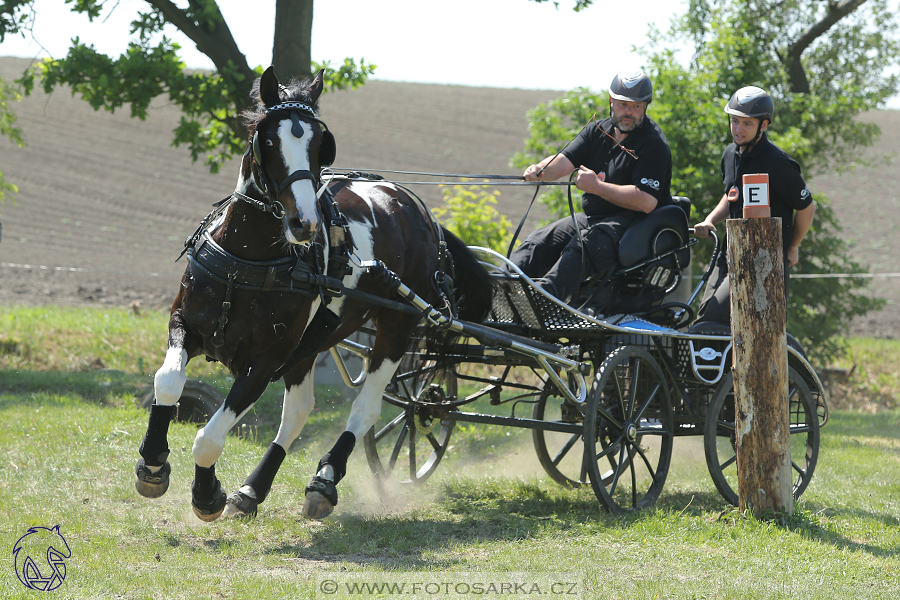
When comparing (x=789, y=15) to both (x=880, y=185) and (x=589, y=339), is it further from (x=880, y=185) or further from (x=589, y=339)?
(x=880, y=185)

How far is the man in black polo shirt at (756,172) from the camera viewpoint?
534 centimetres

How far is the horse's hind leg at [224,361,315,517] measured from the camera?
4.27 meters

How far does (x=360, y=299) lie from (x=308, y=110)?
1.00 metres

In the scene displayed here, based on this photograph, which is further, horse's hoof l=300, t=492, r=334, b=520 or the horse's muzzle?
horse's hoof l=300, t=492, r=334, b=520

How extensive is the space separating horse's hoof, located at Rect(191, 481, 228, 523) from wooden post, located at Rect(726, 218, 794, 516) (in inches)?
110

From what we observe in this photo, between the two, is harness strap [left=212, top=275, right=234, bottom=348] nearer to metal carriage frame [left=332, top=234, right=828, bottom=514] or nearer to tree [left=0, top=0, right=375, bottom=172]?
metal carriage frame [left=332, top=234, right=828, bottom=514]

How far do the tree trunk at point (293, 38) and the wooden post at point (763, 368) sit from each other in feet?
16.8

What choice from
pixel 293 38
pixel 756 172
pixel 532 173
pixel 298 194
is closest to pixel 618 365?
pixel 532 173

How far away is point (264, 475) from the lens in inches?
171

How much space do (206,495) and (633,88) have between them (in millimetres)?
3432

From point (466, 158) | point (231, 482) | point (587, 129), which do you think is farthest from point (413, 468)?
point (466, 158)

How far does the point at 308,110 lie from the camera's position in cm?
386

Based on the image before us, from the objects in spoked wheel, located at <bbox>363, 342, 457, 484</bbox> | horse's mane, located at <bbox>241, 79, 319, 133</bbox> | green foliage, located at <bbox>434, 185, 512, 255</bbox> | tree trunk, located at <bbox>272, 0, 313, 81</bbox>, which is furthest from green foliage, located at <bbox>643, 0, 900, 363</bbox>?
horse's mane, located at <bbox>241, 79, 319, 133</bbox>

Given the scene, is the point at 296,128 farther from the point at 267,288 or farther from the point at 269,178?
the point at 267,288
